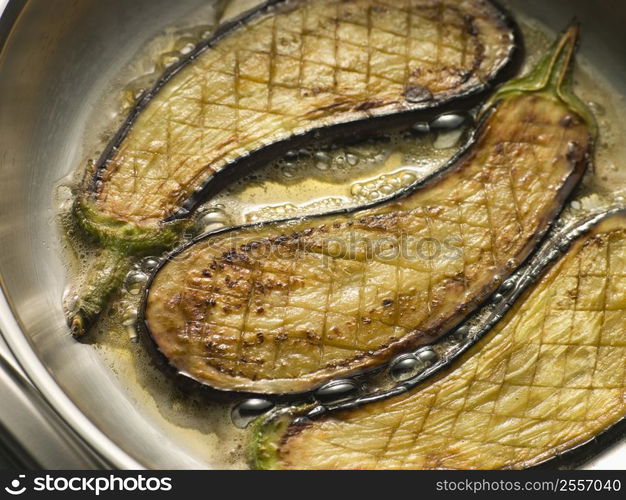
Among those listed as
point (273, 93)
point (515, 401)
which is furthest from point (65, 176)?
point (515, 401)

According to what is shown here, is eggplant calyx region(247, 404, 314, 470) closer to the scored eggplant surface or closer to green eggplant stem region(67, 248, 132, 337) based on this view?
the scored eggplant surface

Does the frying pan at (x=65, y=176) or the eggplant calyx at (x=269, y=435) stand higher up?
the frying pan at (x=65, y=176)

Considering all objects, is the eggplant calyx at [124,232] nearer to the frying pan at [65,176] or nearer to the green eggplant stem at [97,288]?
the green eggplant stem at [97,288]

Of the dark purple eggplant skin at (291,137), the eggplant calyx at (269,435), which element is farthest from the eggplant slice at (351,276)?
the dark purple eggplant skin at (291,137)

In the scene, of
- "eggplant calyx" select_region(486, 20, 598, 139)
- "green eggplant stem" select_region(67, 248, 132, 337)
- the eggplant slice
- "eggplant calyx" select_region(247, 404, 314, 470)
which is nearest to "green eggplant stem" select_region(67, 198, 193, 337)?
"green eggplant stem" select_region(67, 248, 132, 337)

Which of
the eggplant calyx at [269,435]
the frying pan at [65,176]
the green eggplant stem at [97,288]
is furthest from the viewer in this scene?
the green eggplant stem at [97,288]
